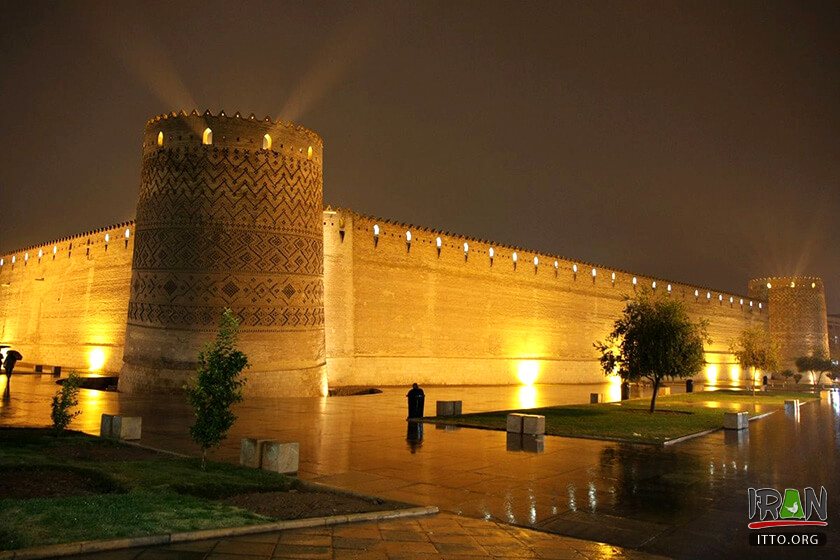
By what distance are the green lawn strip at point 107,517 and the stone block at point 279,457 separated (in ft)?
4.38

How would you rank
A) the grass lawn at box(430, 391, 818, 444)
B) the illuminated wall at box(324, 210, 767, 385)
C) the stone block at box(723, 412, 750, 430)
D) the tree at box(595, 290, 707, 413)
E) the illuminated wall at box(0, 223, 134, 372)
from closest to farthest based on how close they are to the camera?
the grass lawn at box(430, 391, 818, 444) → the stone block at box(723, 412, 750, 430) → the tree at box(595, 290, 707, 413) → the illuminated wall at box(324, 210, 767, 385) → the illuminated wall at box(0, 223, 134, 372)

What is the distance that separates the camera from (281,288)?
15.4 metres

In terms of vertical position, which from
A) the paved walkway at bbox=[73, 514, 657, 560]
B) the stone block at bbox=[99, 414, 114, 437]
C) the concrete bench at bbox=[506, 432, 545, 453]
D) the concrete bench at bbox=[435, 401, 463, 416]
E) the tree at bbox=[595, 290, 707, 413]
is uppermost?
the tree at bbox=[595, 290, 707, 413]

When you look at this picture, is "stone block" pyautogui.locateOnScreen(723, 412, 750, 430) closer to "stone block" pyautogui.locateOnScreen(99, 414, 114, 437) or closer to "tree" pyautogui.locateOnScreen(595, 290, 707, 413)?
"tree" pyautogui.locateOnScreen(595, 290, 707, 413)

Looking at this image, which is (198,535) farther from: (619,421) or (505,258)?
(505,258)

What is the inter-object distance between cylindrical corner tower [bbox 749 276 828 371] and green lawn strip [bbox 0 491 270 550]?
146 feet

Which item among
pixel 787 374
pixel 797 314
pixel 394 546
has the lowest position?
pixel 394 546

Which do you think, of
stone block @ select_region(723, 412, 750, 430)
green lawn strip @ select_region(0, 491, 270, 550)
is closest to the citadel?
stone block @ select_region(723, 412, 750, 430)

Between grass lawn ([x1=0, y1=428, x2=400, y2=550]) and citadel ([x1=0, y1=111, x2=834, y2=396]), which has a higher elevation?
citadel ([x1=0, y1=111, x2=834, y2=396])

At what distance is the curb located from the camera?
3.18 meters

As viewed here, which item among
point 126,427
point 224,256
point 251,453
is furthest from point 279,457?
point 224,256

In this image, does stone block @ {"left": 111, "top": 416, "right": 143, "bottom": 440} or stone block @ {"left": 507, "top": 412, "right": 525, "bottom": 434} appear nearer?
stone block @ {"left": 111, "top": 416, "right": 143, "bottom": 440}

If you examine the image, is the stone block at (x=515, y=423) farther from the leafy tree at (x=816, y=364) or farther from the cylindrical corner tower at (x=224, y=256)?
the leafy tree at (x=816, y=364)

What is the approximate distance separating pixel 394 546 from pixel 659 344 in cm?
1128
